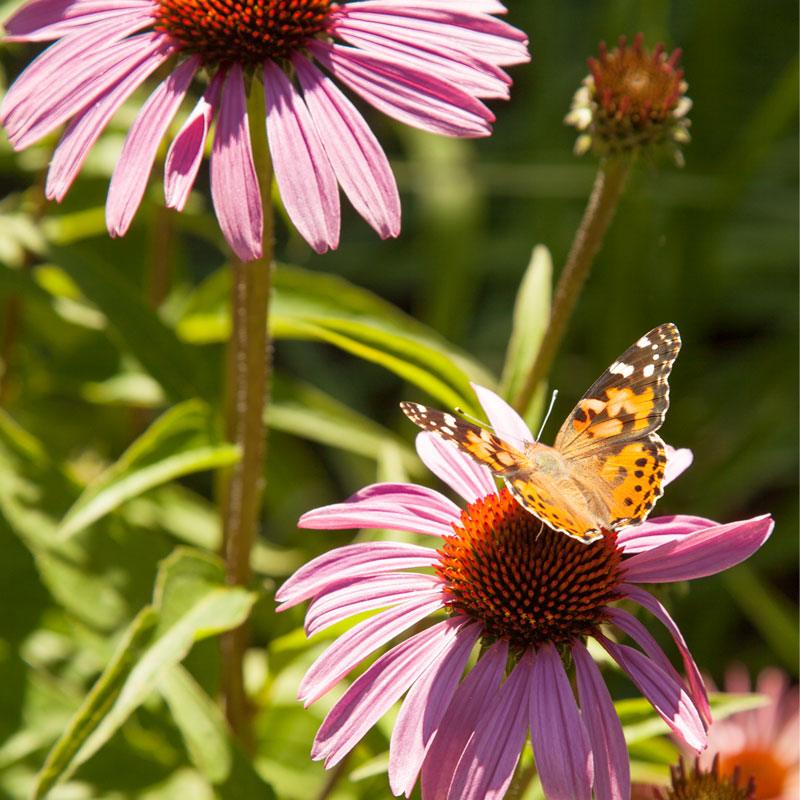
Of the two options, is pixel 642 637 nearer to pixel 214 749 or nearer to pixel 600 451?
pixel 600 451

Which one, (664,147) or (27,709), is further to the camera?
(27,709)

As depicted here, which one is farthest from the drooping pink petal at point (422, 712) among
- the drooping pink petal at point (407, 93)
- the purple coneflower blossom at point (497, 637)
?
the drooping pink petal at point (407, 93)

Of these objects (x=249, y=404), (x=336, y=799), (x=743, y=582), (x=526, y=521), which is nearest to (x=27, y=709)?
(x=336, y=799)

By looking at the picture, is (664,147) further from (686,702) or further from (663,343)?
(686,702)

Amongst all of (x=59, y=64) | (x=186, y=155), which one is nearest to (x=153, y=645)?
(x=186, y=155)

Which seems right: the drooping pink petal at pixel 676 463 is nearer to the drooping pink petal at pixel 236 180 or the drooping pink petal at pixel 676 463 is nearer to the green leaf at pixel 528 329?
the green leaf at pixel 528 329

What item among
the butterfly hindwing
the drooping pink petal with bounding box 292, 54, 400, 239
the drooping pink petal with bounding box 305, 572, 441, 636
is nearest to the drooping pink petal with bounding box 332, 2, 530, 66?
the drooping pink petal with bounding box 292, 54, 400, 239

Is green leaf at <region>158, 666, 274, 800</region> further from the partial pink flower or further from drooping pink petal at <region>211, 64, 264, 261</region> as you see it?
the partial pink flower
